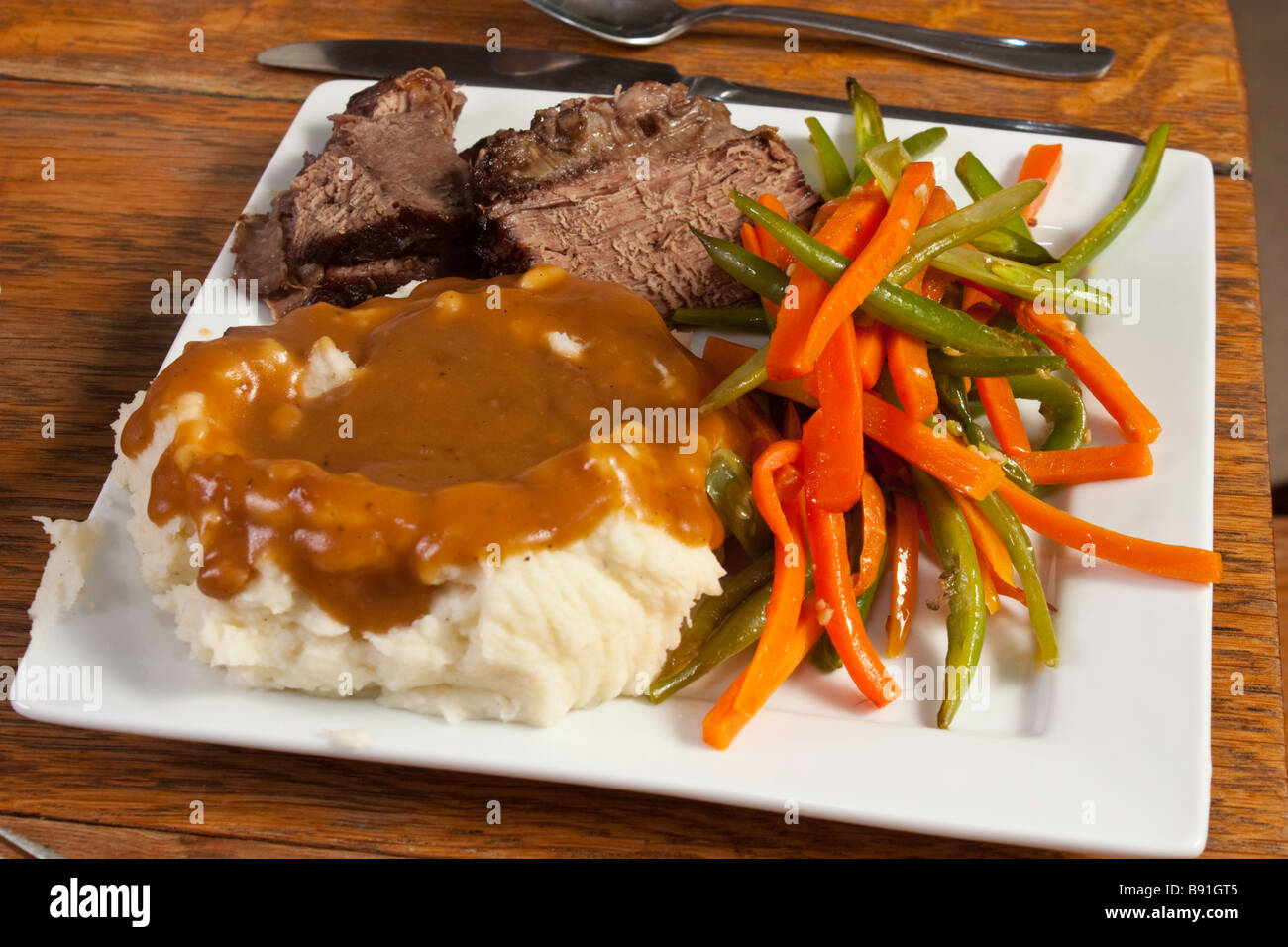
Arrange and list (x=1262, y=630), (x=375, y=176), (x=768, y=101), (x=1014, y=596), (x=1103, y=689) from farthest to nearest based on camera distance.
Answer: (x=768, y=101) < (x=375, y=176) < (x=1262, y=630) < (x=1014, y=596) < (x=1103, y=689)

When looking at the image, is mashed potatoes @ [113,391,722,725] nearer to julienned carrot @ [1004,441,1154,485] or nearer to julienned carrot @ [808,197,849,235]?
julienned carrot @ [1004,441,1154,485]

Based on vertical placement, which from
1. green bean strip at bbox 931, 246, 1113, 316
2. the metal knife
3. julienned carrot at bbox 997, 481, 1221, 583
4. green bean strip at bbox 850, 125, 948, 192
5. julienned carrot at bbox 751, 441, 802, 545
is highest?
the metal knife

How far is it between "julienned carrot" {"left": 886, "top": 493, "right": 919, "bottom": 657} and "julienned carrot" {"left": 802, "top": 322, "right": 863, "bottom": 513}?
21 cm

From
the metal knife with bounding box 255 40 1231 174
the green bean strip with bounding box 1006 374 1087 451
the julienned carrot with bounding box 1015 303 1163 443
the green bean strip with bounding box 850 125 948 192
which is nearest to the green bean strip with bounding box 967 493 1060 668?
the green bean strip with bounding box 1006 374 1087 451

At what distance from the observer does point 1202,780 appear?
2.71 m

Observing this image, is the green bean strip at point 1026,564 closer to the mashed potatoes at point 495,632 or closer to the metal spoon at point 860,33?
the mashed potatoes at point 495,632

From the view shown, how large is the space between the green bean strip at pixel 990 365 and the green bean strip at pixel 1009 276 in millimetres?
300

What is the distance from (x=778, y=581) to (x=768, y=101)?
8.49 feet

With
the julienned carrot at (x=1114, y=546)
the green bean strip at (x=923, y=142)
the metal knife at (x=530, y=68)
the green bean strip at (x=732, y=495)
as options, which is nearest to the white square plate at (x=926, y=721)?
the julienned carrot at (x=1114, y=546)

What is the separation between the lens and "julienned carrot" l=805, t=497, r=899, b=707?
2982 mm

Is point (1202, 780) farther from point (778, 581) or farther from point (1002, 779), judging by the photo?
point (778, 581)

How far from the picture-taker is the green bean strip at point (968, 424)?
3346mm

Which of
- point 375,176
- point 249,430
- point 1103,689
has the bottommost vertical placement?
point 1103,689
